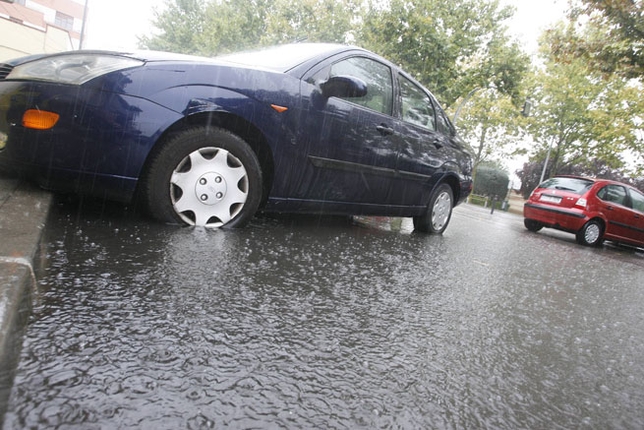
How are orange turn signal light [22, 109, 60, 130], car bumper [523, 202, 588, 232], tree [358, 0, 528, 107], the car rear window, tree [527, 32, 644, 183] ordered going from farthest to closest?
tree [527, 32, 644, 183] < tree [358, 0, 528, 107] < the car rear window < car bumper [523, 202, 588, 232] < orange turn signal light [22, 109, 60, 130]

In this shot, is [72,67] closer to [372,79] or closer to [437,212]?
[372,79]

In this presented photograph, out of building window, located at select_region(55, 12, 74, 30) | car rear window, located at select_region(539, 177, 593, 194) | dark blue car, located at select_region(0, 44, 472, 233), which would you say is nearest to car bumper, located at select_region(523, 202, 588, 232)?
car rear window, located at select_region(539, 177, 593, 194)

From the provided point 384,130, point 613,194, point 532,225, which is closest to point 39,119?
point 384,130

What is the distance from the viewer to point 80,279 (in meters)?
1.66

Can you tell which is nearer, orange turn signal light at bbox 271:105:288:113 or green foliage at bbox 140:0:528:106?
orange turn signal light at bbox 271:105:288:113

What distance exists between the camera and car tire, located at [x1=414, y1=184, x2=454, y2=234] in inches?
196

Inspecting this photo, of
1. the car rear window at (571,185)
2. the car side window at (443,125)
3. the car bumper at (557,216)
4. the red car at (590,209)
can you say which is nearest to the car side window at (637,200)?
the red car at (590,209)

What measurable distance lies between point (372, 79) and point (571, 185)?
306 inches

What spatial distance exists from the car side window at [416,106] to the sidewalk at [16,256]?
3187 mm

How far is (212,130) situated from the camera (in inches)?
110

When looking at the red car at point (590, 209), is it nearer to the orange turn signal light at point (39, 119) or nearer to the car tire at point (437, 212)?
the car tire at point (437, 212)

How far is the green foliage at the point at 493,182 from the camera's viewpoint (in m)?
31.9

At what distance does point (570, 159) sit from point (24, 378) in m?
33.9

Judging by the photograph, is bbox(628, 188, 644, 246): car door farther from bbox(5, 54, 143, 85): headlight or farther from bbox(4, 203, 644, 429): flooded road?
bbox(5, 54, 143, 85): headlight
